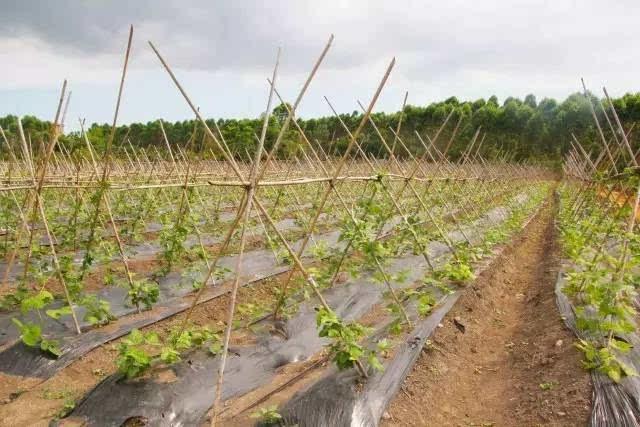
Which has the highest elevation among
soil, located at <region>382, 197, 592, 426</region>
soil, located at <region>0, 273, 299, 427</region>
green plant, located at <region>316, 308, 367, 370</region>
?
green plant, located at <region>316, 308, 367, 370</region>

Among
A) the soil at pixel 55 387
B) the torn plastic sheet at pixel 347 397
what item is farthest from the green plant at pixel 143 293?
the torn plastic sheet at pixel 347 397

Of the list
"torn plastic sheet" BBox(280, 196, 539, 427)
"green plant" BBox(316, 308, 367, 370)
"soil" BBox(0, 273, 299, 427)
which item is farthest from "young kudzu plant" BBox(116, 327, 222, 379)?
"green plant" BBox(316, 308, 367, 370)

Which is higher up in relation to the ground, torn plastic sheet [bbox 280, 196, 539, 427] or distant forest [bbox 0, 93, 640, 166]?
distant forest [bbox 0, 93, 640, 166]

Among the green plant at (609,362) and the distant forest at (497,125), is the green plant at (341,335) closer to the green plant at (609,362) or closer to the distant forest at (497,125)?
the green plant at (609,362)

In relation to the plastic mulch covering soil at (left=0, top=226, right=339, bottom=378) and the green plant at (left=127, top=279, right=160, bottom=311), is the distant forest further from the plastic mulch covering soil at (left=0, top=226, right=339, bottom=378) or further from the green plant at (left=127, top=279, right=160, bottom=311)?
the green plant at (left=127, top=279, right=160, bottom=311)

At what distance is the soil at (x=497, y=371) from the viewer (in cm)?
387

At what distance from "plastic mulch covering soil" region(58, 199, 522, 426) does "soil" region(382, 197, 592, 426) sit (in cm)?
29

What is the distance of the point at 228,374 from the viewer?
4.36 meters

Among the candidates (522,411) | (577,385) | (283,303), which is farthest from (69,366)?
(577,385)

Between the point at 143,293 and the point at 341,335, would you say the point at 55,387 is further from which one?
the point at 341,335

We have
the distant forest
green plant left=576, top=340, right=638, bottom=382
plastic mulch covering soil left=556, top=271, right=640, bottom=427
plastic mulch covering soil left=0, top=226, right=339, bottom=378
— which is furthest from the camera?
the distant forest

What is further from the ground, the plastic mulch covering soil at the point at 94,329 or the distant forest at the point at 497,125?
the distant forest at the point at 497,125

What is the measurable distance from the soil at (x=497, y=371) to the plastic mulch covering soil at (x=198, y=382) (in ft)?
0.94

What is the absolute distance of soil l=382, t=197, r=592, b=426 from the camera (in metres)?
3.87
